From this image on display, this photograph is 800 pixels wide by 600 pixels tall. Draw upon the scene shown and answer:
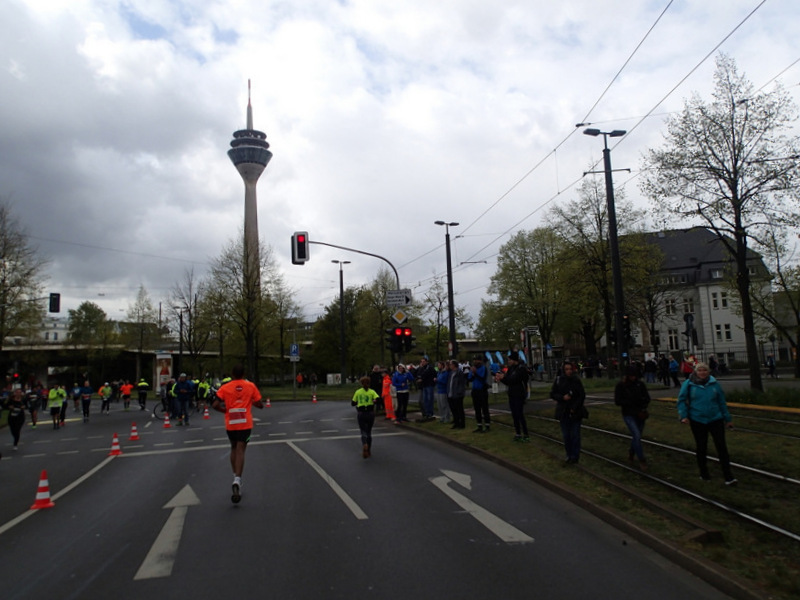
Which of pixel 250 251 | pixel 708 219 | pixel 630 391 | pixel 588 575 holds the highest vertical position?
pixel 250 251

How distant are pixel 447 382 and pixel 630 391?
24.4ft

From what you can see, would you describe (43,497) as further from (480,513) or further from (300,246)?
(300,246)

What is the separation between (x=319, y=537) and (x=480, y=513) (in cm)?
208

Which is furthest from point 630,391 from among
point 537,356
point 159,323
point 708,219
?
point 159,323

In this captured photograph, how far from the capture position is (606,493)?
324 inches

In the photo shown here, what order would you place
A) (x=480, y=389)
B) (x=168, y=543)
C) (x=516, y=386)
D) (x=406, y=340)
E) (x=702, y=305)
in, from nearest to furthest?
1. (x=168, y=543)
2. (x=516, y=386)
3. (x=480, y=389)
4. (x=406, y=340)
5. (x=702, y=305)

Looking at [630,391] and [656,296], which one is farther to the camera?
[656,296]

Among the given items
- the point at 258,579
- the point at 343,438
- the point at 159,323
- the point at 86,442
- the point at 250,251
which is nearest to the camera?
the point at 258,579

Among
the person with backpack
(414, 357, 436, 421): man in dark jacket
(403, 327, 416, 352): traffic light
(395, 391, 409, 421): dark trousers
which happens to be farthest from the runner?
(403, 327, 416, 352): traffic light

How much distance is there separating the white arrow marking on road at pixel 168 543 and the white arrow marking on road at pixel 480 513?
3.30 metres

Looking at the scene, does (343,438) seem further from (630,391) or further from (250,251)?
(250,251)

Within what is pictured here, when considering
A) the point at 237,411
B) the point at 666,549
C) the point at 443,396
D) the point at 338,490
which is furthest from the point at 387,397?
the point at 666,549

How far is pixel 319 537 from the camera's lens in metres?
6.79

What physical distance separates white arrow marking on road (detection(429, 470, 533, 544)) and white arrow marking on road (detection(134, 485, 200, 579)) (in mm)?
3302
